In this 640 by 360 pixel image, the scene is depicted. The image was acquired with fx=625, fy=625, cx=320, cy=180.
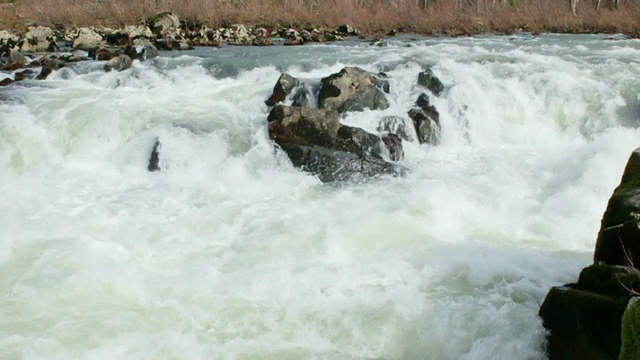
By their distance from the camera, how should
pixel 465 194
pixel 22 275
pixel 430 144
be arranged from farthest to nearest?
pixel 430 144
pixel 465 194
pixel 22 275

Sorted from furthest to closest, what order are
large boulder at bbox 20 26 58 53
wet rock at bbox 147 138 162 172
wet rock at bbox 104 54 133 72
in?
large boulder at bbox 20 26 58 53 < wet rock at bbox 104 54 133 72 < wet rock at bbox 147 138 162 172

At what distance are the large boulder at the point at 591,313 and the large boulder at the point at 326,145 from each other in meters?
4.44

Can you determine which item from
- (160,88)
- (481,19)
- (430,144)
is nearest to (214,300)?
(430,144)

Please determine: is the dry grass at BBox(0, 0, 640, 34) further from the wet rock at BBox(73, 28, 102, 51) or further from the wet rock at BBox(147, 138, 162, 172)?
the wet rock at BBox(147, 138, 162, 172)

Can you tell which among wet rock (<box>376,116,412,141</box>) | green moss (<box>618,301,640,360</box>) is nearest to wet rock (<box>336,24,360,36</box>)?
wet rock (<box>376,116,412,141</box>)

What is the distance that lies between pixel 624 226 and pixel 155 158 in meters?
6.10

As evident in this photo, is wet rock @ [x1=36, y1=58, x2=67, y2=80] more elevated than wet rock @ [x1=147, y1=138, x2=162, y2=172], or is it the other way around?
wet rock @ [x1=36, y1=58, x2=67, y2=80]

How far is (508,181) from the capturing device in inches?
313

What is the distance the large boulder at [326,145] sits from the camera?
8016mm

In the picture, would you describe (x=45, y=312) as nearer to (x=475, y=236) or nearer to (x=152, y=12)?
(x=475, y=236)

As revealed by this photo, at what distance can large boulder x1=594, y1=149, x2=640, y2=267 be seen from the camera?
3.56 metres

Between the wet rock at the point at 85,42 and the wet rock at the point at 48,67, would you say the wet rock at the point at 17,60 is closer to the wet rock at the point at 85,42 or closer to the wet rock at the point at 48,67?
the wet rock at the point at 48,67

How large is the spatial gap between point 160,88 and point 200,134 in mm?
2722

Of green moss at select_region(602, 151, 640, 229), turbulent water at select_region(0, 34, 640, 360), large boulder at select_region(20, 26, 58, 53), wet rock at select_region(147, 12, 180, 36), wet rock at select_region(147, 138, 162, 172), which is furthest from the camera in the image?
wet rock at select_region(147, 12, 180, 36)
